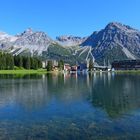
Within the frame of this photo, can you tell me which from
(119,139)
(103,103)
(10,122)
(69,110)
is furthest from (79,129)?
(103,103)

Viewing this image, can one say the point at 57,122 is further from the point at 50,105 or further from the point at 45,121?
the point at 50,105

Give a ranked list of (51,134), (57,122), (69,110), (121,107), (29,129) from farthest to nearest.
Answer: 1. (121,107)
2. (69,110)
3. (57,122)
4. (29,129)
5. (51,134)

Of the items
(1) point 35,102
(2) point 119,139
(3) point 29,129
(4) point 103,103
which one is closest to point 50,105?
(1) point 35,102

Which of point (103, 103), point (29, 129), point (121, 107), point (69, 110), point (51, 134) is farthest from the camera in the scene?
point (103, 103)

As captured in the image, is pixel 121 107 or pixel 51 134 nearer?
pixel 51 134

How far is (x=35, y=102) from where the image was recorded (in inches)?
2132

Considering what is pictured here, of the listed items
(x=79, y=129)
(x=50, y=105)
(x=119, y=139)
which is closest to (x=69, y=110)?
(x=50, y=105)

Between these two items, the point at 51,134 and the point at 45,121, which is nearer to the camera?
the point at 51,134

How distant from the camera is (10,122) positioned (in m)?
36.0

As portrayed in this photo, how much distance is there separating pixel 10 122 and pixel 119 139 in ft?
45.8

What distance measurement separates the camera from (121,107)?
4781cm

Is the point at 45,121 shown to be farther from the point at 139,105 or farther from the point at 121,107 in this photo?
the point at 139,105

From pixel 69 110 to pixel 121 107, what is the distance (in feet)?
27.8

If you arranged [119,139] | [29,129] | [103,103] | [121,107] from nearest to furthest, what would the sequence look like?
[119,139] → [29,129] → [121,107] → [103,103]
